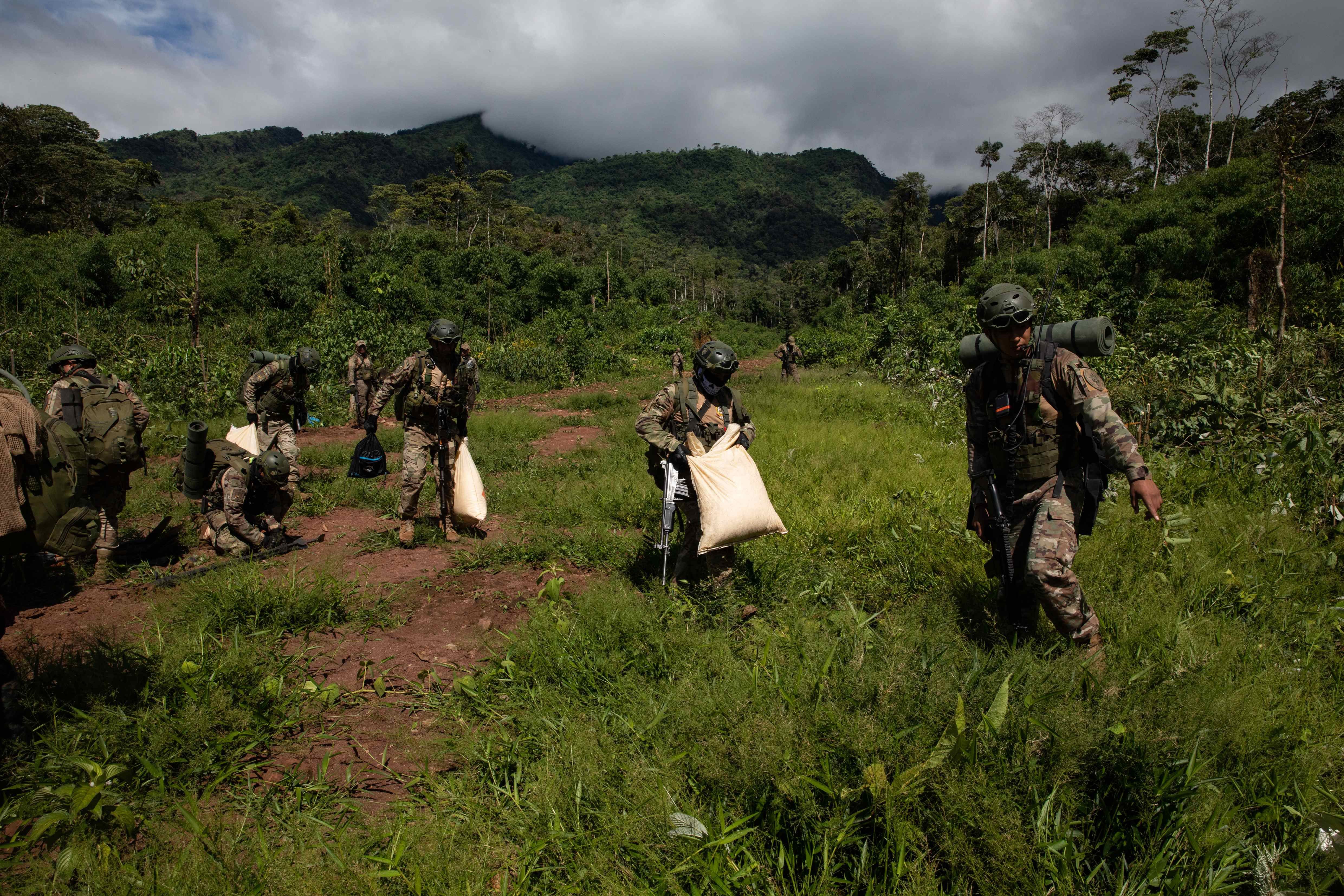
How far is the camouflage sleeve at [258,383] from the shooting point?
6.22 m

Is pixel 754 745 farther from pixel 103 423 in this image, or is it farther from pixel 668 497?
pixel 103 423

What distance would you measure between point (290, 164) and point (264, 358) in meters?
149

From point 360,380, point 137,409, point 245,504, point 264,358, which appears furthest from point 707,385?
point 360,380

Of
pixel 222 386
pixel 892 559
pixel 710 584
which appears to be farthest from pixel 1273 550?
pixel 222 386

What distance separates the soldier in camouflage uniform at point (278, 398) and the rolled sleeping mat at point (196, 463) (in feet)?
2.06

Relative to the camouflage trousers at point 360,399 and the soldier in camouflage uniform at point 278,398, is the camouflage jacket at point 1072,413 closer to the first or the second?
the soldier in camouflage uniform at point 278,398

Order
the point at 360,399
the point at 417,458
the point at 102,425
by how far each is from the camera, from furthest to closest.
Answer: the point at 360,399, the point at 417,458, the point at 102,425

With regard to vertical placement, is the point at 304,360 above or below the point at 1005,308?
below

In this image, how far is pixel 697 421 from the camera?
13.8 feet

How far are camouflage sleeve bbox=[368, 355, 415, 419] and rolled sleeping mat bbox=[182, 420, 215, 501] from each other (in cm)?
121

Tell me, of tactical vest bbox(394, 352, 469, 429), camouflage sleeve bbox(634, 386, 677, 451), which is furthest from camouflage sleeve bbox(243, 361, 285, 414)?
camouflage sleeve bbox(634, 386, 677, 451)

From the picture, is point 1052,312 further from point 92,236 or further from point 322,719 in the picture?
point 92,236

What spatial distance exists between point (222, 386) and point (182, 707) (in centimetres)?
1050

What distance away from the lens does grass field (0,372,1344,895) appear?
209 cm
